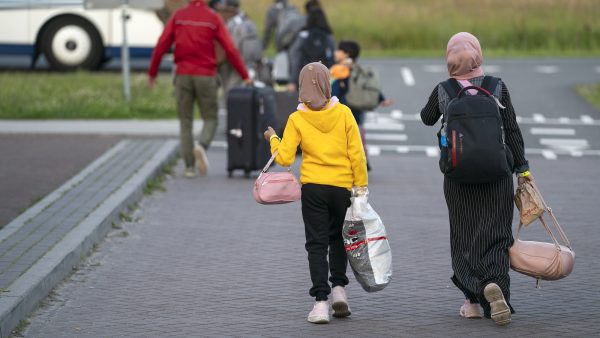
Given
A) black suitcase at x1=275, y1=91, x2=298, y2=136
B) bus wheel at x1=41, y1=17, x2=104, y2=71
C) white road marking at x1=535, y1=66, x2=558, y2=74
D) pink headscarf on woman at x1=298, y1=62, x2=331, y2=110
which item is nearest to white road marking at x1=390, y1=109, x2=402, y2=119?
black suitcase at x1=275, y1=91, x2=298, y2=136

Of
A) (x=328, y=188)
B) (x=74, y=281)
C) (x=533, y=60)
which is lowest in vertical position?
(x=533, y=60)

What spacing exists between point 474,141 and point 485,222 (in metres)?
0.52

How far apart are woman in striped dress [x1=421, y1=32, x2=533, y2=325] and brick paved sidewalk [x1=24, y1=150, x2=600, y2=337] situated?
219mm

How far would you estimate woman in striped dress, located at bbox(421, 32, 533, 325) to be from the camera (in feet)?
25.6

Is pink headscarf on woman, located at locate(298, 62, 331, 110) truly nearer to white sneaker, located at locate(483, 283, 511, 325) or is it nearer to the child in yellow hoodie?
the child in yellow hoodie

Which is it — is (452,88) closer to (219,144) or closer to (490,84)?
(490,84)

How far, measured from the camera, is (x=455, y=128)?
24.8 feet

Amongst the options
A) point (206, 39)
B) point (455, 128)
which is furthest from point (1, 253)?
point (206, 39)

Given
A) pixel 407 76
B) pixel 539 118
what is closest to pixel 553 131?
pixel 539 118

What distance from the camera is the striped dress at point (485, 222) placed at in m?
7.82

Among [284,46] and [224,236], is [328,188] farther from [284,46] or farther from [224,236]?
[284,46]

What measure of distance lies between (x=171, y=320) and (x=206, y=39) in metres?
6.70

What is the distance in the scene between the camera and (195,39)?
46.9 ft

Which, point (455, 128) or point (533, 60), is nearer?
point (455, 128)
